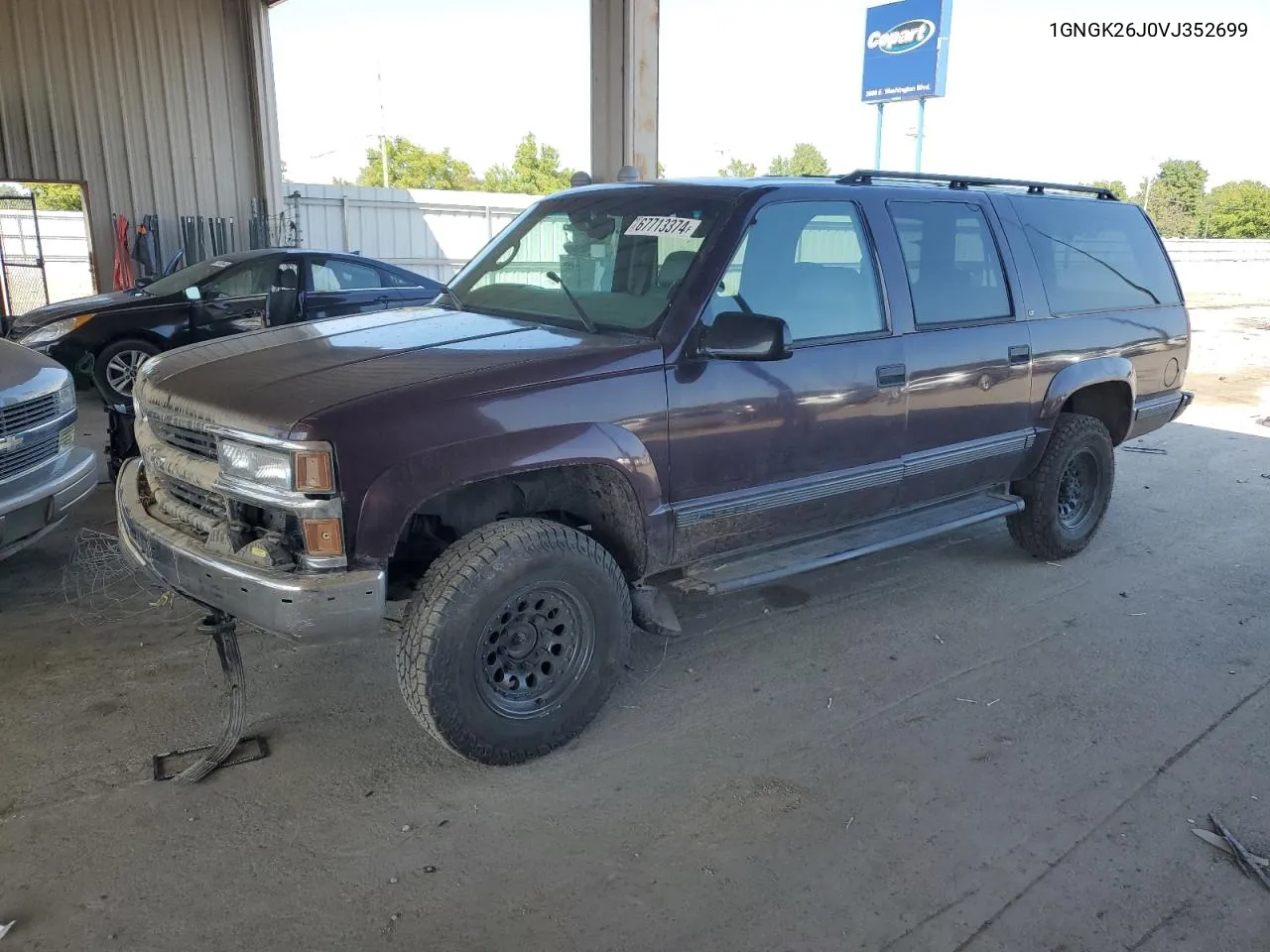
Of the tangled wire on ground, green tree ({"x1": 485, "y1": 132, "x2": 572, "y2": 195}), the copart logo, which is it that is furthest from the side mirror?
green tree ({"x1": 485, "y1": 132, "x2": 572, "y2": 195})

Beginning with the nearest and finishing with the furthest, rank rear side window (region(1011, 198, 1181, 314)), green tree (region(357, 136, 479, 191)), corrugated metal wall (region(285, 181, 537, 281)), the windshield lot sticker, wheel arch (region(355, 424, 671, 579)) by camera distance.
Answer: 1. wheel arch (region(355, 424, 671, 579))
2. the windshield lot sticker
3. rear side window (region(1011, 198, 1181, 314))
4. corrugated metal wall (region(285, 181, 537, 281))
5. green tree (region(357, 136, 479, 191))

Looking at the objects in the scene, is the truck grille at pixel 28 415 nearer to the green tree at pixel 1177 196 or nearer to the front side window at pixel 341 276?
the front side window at pixel 341 276

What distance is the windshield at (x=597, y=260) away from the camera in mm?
3686

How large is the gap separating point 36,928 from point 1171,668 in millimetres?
4227

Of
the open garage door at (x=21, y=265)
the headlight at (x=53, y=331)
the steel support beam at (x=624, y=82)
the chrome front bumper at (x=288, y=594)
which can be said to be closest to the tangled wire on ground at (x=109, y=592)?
the chrome front bumper at (x=288, y=594)

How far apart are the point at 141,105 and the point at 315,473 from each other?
1417 centimetres

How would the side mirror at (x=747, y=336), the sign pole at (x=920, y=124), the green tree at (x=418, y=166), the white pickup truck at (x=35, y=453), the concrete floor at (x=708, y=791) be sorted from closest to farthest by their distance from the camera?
the concrete floor at (x=708, y=791), the side mirror at (x=747, y=336), the white pickup truck at (x=35, y=453), the sign pole at (x=920, y=124), the green tree at (x=418, y=166)

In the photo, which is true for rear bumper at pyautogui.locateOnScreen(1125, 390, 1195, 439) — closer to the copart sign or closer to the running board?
the running board

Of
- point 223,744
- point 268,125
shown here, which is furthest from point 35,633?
point 268,125

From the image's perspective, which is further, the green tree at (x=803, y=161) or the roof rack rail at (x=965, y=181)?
the green tree at (x=803, y=161)

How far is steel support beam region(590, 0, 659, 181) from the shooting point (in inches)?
339

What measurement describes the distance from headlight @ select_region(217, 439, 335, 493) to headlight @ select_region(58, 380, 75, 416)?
240cm

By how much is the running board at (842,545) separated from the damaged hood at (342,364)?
3.09 feet

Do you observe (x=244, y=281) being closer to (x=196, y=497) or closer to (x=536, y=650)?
(x=196, y=497)
